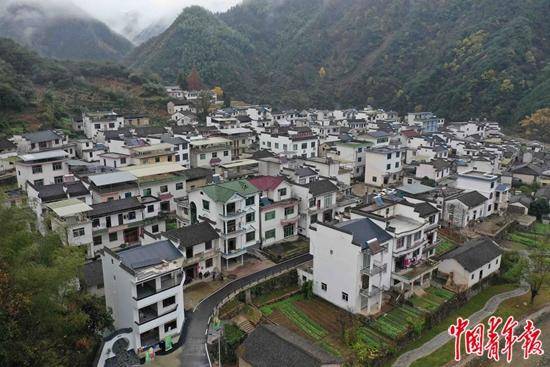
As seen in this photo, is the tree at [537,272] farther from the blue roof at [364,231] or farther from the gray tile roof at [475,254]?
the blue roof at [364,231]

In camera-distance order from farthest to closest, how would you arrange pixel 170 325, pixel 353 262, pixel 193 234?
pixel 193 234, pixel 353 262, pixel 170 325

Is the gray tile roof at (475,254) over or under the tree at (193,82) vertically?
under

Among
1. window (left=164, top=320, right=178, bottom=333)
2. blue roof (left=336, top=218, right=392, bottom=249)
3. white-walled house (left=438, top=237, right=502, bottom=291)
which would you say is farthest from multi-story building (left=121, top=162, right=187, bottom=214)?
white-walled house (left=438, top=237, right=502, bottom=291)

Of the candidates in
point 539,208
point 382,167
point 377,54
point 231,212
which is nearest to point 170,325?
point 231,212

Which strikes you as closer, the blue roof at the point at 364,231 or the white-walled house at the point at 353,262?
the white-walled house at the point at 353,262

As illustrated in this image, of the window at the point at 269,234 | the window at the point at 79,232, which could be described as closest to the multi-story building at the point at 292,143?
the window at the point at 269,234

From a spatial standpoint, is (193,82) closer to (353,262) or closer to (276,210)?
(276,210)

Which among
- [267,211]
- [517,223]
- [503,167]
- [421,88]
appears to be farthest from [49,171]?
[421,88]

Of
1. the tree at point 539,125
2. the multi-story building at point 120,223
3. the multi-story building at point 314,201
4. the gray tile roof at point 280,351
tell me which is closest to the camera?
the gray tile roof at point 280,351
